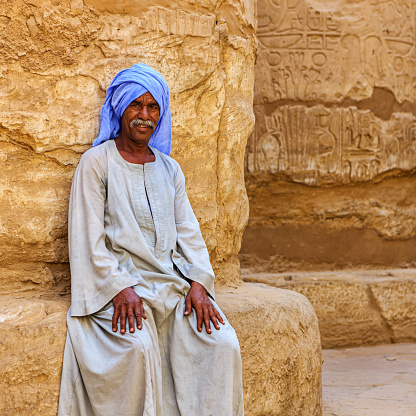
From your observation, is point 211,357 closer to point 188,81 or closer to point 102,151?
point 102,151

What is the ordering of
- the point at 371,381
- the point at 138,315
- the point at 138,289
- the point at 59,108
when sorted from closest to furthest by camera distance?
the point at 138,315
the point at 138,289
the point at 59,108
the point at 371,381

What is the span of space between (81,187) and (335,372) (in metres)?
2.63

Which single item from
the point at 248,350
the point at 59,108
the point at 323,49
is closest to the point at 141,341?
the point at 248,350

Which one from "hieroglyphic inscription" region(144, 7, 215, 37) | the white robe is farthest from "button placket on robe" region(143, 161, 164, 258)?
"hieroglyphic inscription" region(144, 7, 215, 37)

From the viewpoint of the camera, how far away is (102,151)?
3461 mm

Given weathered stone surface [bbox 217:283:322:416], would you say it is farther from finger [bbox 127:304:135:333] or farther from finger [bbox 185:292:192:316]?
finger [bbox 127:304:135:333]

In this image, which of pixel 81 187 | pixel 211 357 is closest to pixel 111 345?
pixel 211 357

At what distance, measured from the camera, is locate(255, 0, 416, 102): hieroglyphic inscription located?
5863mm

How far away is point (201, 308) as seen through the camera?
3299 mm

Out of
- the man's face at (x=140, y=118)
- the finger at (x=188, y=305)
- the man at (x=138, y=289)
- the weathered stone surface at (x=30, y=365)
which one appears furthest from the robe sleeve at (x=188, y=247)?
the weathered stone surface at (x=30, y=365)

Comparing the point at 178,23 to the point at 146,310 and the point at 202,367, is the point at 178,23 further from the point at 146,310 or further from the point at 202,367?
the point at 202,367

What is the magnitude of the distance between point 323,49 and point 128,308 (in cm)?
348

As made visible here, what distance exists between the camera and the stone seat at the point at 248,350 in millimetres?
3146

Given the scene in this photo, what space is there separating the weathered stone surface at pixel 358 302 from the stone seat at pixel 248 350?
4.84 ft
